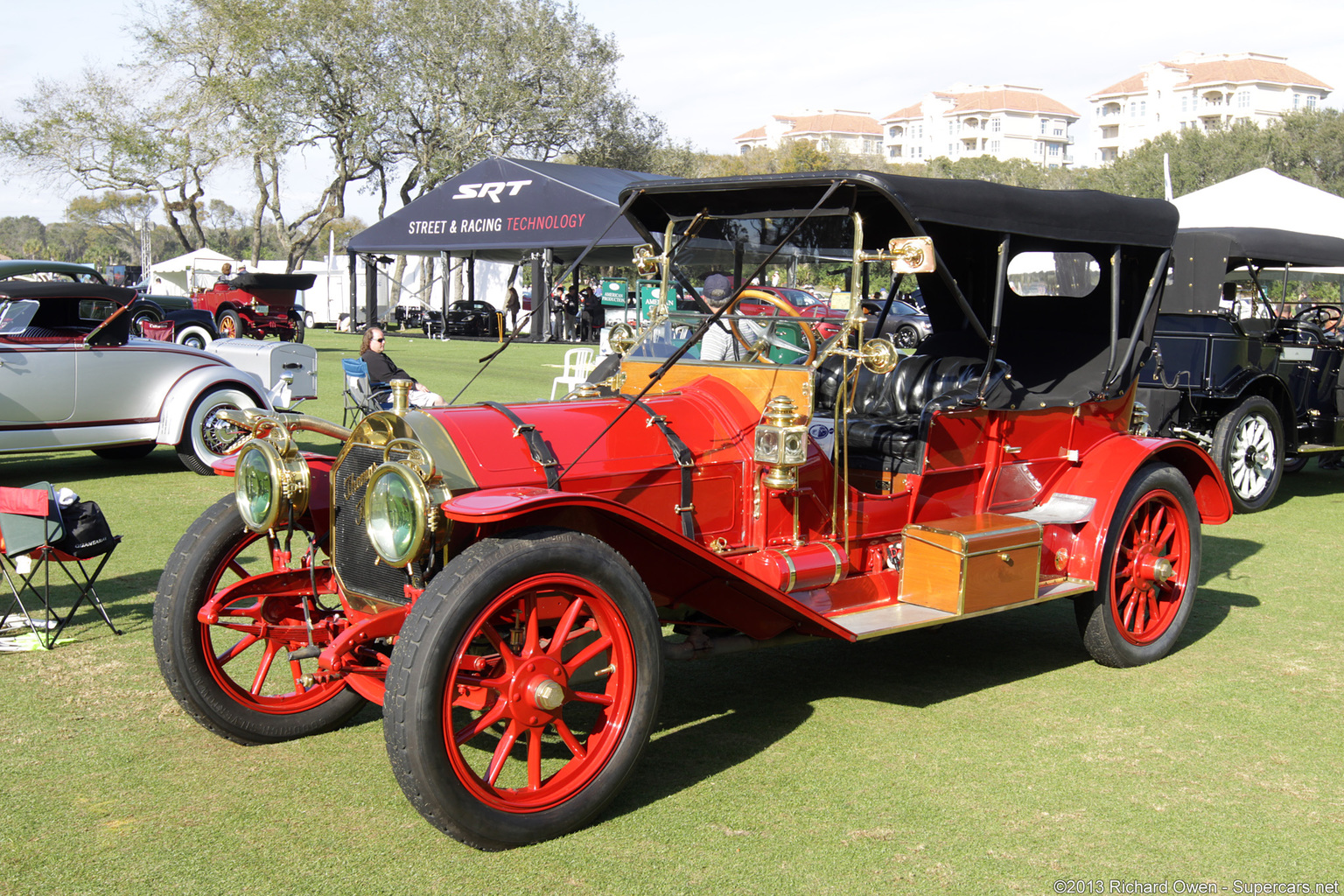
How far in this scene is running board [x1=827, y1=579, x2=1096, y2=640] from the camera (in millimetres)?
3945

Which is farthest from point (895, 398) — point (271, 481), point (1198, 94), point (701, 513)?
point (1198, 94)

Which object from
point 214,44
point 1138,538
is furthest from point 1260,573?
point 214,44

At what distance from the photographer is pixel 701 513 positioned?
3984mm

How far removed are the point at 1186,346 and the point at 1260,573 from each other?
319 centimetres

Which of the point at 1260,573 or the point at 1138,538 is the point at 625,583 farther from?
the point at 1260,573

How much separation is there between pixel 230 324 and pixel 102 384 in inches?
634

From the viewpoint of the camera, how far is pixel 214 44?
118ft

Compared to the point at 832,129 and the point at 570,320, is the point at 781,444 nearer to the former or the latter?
the point at 570,320

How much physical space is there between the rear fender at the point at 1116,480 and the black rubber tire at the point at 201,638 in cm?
335

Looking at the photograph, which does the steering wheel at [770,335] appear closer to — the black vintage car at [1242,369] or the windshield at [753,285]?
the windshield at [753,285]

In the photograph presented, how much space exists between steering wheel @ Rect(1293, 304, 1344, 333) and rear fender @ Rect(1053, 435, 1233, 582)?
7.05 m

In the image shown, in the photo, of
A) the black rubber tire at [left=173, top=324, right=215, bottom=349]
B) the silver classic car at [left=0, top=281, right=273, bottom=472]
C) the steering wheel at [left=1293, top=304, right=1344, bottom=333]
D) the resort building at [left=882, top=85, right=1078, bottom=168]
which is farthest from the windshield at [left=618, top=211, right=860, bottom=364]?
the resort building at [left=882, top=85, right=1078, bottom=168]

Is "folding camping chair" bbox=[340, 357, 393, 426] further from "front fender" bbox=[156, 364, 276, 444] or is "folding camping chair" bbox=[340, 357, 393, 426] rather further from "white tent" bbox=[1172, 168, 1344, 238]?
"white tent" bbox=[1172, 168, 1344, 238]

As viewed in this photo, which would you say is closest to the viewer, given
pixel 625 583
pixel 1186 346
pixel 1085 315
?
pixel 625 583
